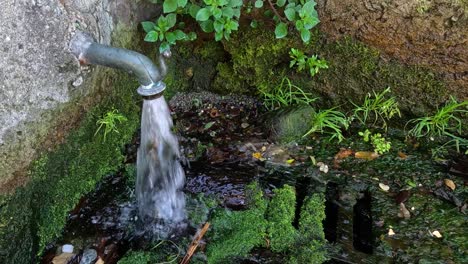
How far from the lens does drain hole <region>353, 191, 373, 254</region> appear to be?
2.33 metres

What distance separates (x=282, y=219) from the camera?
2404 mm

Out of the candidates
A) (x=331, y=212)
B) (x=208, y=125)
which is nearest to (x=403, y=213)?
(x=331, y=212)

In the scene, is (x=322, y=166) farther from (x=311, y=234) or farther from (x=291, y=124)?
(x=311, y=234)

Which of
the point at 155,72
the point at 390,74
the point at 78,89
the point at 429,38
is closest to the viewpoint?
the point at 155,72

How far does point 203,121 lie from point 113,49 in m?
1.05

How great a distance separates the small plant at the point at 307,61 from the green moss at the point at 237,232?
914 mm

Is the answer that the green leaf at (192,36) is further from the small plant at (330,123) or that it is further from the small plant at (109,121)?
the small plant at (330,123)

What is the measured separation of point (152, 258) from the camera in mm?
2244

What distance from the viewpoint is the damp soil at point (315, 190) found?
230 cm

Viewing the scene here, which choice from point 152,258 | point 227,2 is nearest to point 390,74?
point 227,2

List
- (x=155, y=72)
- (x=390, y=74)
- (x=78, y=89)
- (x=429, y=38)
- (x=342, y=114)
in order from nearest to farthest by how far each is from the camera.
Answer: (x=155, y=72)
(x=78, y=89)
(x=429, y=38)
(x=390, y=74)
(x=342, y=114)

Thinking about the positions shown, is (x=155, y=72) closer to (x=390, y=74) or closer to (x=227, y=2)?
(x=227, y=2)

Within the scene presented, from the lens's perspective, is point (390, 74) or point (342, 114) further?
point (342, 114)

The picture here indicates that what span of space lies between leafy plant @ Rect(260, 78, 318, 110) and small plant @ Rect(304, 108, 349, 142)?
0.13 meters
